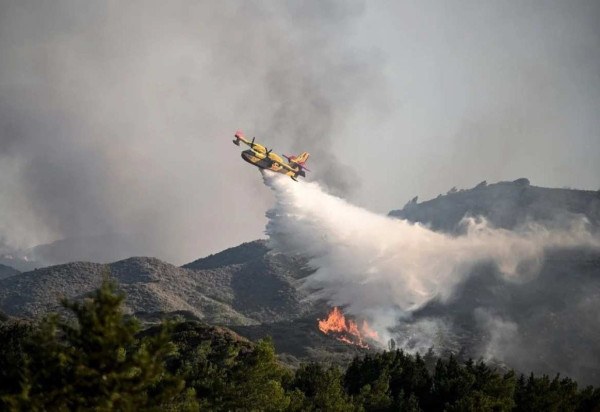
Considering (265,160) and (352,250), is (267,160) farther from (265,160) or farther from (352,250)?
(352,250)

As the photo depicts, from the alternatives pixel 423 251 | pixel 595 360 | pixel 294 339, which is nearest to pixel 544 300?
pixel 595 360

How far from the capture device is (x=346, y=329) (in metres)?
173

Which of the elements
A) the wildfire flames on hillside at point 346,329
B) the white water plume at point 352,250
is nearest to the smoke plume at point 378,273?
the white water plume at point 352,250

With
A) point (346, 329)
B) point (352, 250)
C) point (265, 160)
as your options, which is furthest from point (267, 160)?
point (346, 329)

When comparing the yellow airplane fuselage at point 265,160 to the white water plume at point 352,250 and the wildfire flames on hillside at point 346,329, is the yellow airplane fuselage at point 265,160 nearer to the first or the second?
the white water plume at point 352,250

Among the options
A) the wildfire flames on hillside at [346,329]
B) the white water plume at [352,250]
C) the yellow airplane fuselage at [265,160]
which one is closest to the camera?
the yellow airplane fuselage at [265,160]

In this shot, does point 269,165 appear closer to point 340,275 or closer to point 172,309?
point 340,275

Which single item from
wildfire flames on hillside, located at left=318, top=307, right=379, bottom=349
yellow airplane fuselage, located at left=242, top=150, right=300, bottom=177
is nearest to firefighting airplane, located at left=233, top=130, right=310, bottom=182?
yellow airplane fuselage, located at left=242, top=150, right=300, bottom=177

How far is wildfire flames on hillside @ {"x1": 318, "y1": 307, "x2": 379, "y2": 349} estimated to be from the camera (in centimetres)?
16475

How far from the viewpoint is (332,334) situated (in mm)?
165000

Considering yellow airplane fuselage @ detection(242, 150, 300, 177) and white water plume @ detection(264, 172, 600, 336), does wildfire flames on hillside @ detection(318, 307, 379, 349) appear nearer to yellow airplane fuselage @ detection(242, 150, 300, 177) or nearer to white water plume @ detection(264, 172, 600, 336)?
white water plume @ detection(264, 172, 600, 336)

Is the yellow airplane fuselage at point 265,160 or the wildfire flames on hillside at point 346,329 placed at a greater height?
the yellow airplane fuselage at point 265,160

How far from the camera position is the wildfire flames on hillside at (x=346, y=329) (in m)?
165

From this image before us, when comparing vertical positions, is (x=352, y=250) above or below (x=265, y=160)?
below
